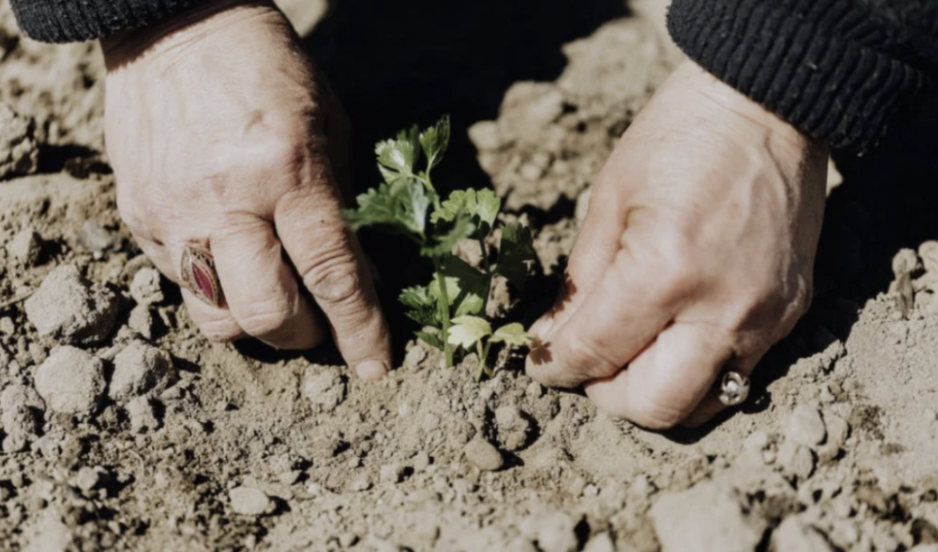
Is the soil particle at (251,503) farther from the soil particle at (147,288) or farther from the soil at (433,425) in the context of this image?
the soil particle at (147,288)

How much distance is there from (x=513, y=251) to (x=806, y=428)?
0.95 metres

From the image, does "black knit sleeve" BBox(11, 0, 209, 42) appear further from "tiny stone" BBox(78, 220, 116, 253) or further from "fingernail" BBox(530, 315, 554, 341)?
"fingernail" BBox(530, 315, 554, 341)

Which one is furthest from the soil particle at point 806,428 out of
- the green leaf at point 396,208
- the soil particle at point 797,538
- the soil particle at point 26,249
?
the soil particle at point 26,249

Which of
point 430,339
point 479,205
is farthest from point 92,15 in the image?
point 430,339

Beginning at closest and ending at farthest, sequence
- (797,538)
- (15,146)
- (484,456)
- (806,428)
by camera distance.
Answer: (797,538), (806,428), (484,456), (15,146)

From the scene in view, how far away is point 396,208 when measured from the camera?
2424 millimetres

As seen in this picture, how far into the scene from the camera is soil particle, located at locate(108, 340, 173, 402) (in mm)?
2822

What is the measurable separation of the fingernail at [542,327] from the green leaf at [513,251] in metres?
0.15

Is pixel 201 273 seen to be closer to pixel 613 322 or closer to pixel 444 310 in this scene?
pixel 444 310

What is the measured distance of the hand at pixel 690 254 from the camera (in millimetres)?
2447

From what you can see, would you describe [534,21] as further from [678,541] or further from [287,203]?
[678,541]

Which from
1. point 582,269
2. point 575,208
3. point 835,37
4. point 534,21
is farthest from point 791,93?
point 534,21

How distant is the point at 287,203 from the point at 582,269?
34.6 inches

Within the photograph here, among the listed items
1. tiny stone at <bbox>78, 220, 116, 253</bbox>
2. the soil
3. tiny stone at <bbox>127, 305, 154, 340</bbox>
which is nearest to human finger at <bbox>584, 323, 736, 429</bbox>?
the soil
